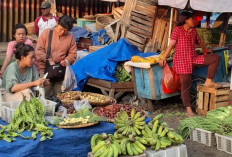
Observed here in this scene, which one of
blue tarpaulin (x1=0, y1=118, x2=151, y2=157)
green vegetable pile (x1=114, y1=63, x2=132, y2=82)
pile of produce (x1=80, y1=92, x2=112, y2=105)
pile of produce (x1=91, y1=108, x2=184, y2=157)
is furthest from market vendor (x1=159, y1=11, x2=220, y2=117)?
blue tarpaulin (x1=0, y1=118, x2=151, y2=157)

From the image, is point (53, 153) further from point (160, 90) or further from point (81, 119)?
point (160, 90)

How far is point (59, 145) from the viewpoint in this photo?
231 inches

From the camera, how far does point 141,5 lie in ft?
40.0

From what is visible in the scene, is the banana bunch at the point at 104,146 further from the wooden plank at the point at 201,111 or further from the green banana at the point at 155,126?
the wooden plank at the point at 201,111

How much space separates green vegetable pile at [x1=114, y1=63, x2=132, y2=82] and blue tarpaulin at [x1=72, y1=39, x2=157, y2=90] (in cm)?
11

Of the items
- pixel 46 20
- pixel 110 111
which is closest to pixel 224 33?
pixel 46 20

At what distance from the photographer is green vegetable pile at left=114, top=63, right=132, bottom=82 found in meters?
10.2

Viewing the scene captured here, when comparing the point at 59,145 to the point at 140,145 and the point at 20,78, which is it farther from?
the point at 20,78

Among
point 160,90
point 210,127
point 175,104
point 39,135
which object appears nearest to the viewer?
point 39,135

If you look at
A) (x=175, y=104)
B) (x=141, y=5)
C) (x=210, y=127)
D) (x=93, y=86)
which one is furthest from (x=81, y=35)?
(x=210, y=127)

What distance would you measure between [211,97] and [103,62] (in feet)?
8.60

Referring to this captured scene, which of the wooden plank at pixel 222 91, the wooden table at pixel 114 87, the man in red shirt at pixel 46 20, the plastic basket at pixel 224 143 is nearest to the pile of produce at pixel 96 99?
the wooden table at pixel 114 87

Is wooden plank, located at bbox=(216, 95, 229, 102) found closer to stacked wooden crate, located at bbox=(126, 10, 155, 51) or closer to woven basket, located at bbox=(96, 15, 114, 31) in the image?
stacked wooden crate, located at bbox=(126, 10, 155, 51)

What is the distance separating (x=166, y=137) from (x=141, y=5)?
6530 millimetres
